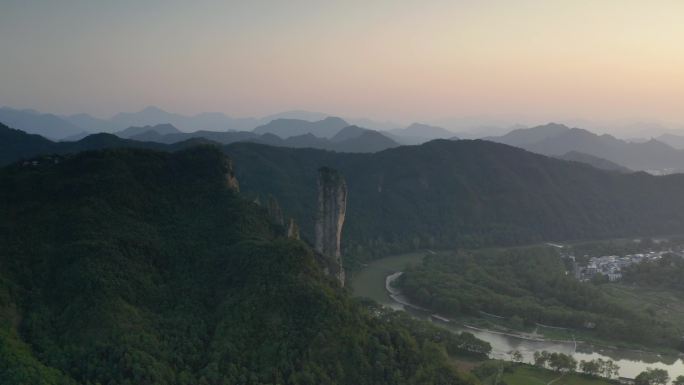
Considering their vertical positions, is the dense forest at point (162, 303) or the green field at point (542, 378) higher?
the dense forest at point (162, 303)

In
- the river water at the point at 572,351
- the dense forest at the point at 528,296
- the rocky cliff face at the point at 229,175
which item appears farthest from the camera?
the dense forest at the point at 528,296

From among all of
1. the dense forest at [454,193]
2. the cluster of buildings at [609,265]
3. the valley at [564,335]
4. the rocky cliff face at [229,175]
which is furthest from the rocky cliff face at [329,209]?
the cluster of buildings at [609,265]

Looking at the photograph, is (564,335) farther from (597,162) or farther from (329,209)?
(597,162)

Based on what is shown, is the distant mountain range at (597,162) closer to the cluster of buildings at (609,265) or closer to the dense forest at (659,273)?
the cluster of buildings at (609,265)

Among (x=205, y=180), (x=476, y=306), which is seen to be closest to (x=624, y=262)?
(x=476, y=306)

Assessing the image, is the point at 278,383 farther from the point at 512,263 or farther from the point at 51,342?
the point at 512,263

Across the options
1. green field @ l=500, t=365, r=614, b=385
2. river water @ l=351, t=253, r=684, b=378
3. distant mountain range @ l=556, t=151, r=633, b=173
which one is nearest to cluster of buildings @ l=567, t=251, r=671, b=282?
river water @ l=351, t=253, r=684, b=378

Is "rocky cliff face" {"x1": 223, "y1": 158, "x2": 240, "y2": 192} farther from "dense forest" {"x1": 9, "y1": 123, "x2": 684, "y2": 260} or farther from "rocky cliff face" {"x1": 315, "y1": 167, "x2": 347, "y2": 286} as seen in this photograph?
"dense forest" {"x1": 9, "y1": 123, "x2": 684, "y2": 260}
